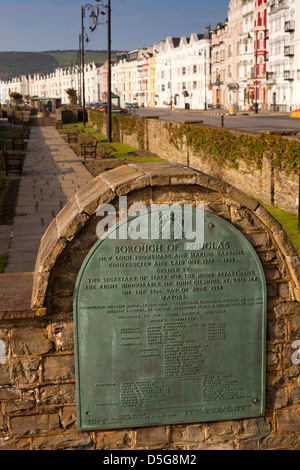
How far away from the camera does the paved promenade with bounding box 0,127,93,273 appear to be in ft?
31.0

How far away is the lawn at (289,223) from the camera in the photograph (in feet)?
31.6

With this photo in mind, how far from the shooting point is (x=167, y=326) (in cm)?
383

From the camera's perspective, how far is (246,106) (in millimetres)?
67188

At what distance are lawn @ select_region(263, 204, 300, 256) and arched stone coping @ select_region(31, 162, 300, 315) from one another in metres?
5.39

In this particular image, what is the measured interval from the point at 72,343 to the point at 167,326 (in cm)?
64

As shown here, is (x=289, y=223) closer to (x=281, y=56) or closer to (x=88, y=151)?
(x=88, y=151)

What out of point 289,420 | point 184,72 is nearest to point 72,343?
point 289,420

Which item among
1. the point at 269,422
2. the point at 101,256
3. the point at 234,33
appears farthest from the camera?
the point at 234,33

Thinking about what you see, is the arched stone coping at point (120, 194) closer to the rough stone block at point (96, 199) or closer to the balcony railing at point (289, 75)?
the rough stone block at point (96, 199)

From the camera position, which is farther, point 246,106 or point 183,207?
point 246,106

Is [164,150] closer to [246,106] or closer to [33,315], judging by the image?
[33,315]

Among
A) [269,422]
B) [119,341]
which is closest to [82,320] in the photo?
[119,341]

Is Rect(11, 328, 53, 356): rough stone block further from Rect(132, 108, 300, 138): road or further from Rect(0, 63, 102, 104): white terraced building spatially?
Rect(0, 63, 102, 104): white terraced building
